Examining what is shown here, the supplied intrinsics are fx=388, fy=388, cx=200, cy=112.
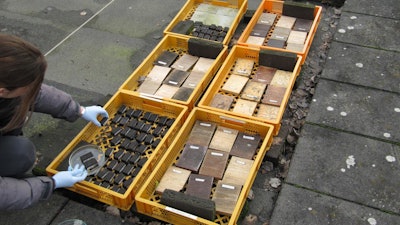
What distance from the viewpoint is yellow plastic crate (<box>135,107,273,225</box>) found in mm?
2918

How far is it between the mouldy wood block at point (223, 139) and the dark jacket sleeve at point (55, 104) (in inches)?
49.5

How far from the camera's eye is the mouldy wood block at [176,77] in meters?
4.18

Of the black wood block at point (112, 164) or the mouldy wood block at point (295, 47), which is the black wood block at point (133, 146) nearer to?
the black wood block at point (112, 164)

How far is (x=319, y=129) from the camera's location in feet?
12.2

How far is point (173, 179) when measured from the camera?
10.7 ft

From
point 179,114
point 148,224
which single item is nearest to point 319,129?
point 179,114

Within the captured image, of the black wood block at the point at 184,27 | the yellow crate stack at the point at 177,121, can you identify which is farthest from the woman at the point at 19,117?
the black wood block at the point at 184,27

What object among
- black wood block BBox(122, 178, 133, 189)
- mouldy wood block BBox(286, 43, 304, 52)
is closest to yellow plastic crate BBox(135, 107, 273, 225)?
black wood block BBox(122, 178, 133, 189)

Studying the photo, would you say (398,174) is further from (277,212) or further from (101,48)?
(101,48)

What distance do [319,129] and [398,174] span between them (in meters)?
0.78

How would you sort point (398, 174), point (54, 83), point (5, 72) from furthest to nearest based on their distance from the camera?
point (54, 83) → point (398, 174) → point (5, 72)

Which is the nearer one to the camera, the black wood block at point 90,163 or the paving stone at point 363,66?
the black wood block at point 90,163

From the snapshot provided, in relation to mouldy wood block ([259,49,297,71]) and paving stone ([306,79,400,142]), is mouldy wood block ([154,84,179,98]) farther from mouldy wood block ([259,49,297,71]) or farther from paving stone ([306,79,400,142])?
paving stone ([306,79,400,142])

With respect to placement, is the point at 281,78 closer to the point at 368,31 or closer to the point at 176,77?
the point at 176,77
